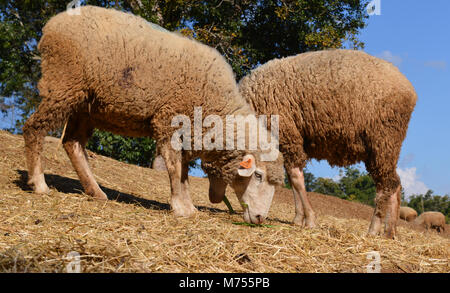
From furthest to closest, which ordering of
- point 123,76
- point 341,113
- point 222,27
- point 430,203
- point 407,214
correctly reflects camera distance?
point 430,203 → point 407,214 → point 222,27 → point 341,113 → point 123,76

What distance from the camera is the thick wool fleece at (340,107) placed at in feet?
18.2

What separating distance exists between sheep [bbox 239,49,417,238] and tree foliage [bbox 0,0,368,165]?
22.1 ft

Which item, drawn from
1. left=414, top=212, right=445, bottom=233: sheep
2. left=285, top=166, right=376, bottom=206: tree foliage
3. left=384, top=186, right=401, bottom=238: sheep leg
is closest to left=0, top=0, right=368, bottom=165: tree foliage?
left=414, top=212, right=445, bottom=233: sheep

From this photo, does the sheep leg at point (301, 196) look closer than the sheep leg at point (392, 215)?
No

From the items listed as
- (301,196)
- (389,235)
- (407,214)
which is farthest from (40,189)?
(407,214)

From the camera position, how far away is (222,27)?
44.8 ft

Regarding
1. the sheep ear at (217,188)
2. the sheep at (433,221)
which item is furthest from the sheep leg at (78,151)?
the sheep at (433,221)

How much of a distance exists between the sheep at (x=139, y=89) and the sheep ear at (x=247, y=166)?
0.01 meters

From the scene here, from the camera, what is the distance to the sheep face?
525 centimetres

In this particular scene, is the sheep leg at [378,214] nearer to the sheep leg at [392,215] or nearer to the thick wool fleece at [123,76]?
the sheep leg at [392,215]

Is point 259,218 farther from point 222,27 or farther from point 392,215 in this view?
point 222,27

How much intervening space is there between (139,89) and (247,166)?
1.69m
